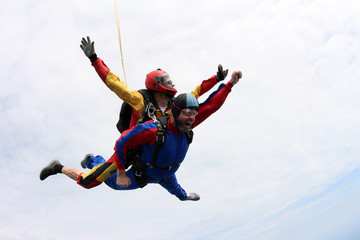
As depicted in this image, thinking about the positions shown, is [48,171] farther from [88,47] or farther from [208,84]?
[208,84]

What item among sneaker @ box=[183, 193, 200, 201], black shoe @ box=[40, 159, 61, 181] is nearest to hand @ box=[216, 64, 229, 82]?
sneaker @ box=[183, 193, 200, 201]

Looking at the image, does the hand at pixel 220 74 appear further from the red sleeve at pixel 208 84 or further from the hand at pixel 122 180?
the hand at pixel 122 180

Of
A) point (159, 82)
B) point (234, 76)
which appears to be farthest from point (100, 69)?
point (234, 76)

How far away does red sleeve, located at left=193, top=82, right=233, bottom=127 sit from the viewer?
5332mm

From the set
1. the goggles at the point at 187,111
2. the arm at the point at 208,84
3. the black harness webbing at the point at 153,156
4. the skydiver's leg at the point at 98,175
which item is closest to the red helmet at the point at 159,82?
the black harness webbing at the point at 153,156

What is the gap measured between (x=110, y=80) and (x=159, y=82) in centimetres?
74

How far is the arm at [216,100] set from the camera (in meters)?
5.33

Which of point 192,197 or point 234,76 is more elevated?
point 234,76

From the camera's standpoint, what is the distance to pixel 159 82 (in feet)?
18.1

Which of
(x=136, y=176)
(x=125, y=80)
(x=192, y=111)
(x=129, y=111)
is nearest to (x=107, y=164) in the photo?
(x=136, y=176)

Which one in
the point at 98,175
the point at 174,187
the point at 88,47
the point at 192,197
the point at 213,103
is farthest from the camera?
the point at 192,197

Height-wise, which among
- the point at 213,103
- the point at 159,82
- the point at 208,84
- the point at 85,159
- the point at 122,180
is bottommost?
the point at 122,180

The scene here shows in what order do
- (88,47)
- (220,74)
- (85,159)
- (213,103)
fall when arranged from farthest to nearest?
(85,159), (220,74), (213,103), (88,47)

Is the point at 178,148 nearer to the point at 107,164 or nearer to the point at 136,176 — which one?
the point at 136,176
